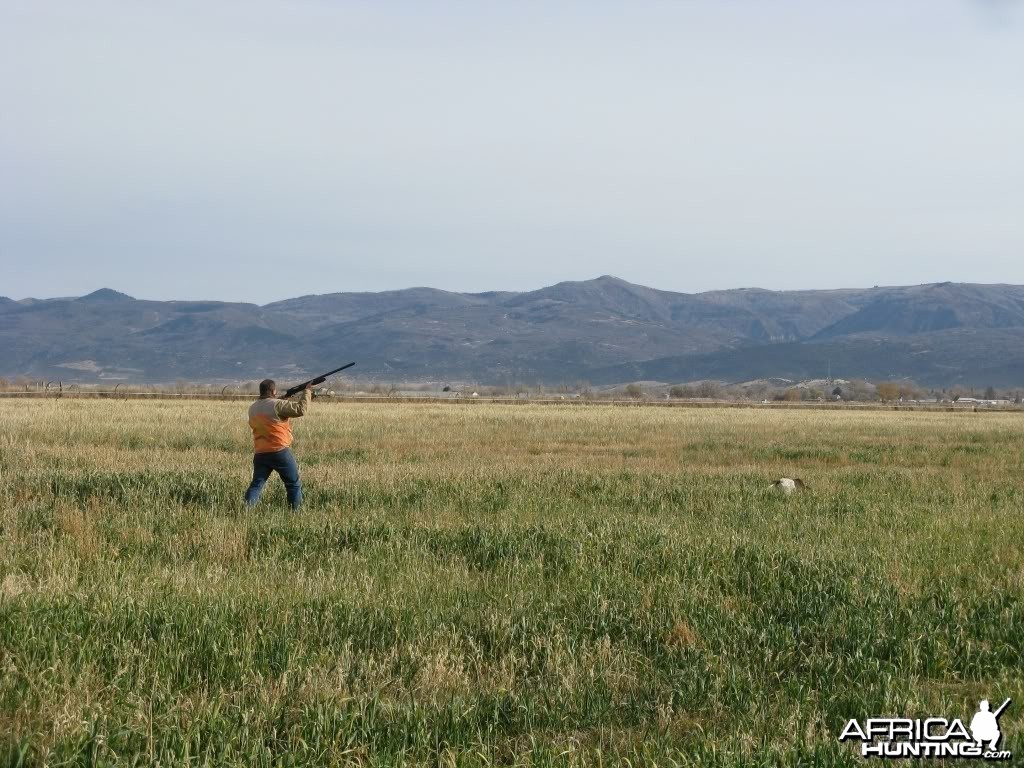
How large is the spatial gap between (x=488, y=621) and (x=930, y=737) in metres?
3.40

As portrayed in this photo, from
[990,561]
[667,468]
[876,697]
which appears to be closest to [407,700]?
[876,697]

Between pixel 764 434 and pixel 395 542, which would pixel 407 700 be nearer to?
pixel 395 542

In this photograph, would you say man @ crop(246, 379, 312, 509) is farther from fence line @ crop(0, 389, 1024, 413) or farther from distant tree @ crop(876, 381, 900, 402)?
distant tree @ crop(876, 381, 900, 402)

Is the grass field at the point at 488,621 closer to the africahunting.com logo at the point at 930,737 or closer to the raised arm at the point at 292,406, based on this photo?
the africahunting.com logo at the point at 930,737

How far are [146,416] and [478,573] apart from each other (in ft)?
103

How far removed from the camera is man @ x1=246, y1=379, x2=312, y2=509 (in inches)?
563

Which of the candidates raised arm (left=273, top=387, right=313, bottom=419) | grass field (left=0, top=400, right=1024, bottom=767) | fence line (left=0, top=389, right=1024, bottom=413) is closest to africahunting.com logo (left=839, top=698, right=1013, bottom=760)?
grass field (left=0, top=400, right=1024, bottom=767)

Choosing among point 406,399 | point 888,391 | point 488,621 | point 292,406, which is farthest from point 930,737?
point 888,391

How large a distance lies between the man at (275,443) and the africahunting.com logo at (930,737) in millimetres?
9509

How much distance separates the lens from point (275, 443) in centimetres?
1430

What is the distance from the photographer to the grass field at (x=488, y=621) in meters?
6.10

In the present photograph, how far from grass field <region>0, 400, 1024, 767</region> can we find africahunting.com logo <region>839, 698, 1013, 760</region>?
16 centimetres

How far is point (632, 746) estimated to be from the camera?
244 inches

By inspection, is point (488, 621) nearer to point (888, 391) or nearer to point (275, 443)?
point (275, 443)
